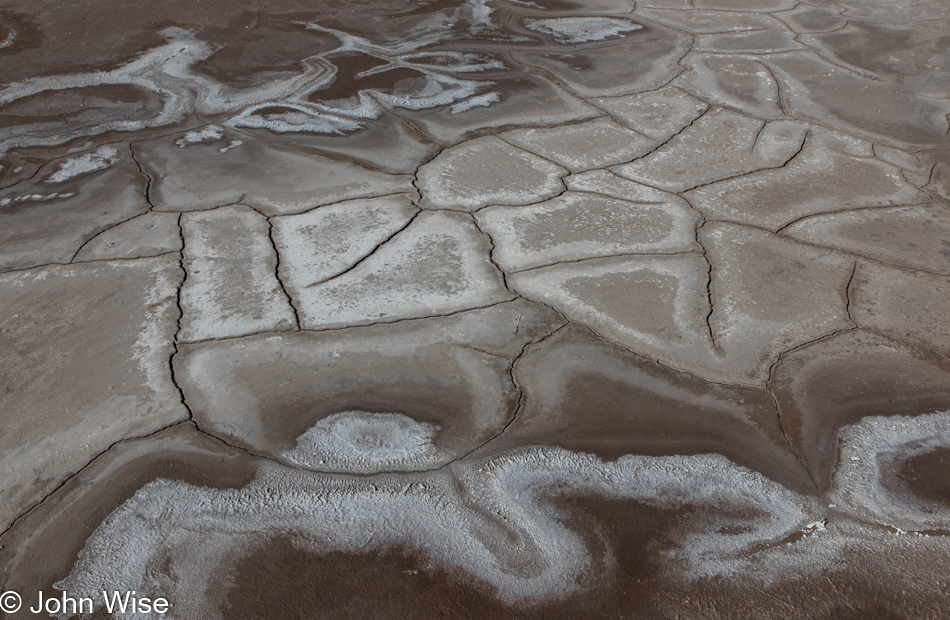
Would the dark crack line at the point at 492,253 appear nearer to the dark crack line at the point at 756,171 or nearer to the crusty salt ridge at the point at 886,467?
the dark crack line at the point at 756,171

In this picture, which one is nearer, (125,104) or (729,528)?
(729,528)

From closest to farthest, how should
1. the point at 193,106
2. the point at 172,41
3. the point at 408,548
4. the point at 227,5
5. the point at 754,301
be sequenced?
the point at 408,548
the point at 754,301
the point at 193,106
the point at 172,41
the point at 227,5

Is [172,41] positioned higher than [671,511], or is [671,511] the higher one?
[172,41]

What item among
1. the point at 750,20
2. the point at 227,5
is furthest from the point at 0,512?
the point at 750,20

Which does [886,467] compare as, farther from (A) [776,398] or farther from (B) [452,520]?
(B) [452,520]

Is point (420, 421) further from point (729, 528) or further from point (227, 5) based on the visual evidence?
point (227, 5)

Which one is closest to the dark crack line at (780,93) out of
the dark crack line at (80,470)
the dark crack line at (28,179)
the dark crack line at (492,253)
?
the dark crack line at (492,253)
